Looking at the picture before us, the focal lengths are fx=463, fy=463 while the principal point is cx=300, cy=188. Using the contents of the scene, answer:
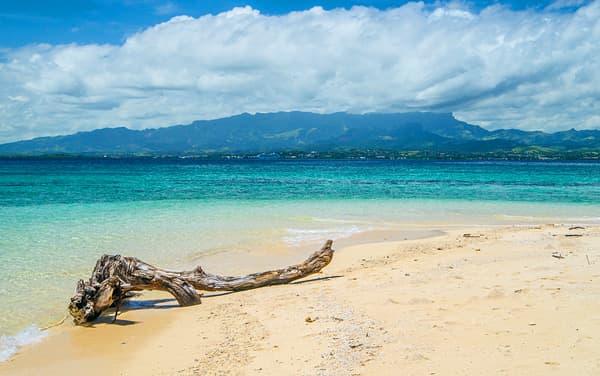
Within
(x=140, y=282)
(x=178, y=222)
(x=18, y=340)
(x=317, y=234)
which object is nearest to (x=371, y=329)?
(x=140, y=282)

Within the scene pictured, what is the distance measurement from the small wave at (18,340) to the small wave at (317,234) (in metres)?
10.6

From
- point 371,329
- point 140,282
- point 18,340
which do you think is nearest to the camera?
point 371,329

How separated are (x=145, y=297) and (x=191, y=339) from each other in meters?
3.75

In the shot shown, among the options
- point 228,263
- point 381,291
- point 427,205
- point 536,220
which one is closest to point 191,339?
point 381,291

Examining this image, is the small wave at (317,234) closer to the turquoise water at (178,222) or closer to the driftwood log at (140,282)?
the turquoise water at (178,222)

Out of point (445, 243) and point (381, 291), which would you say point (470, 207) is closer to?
point (445, 243)

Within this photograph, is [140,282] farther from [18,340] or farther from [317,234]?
[317,234]

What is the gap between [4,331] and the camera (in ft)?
30.1

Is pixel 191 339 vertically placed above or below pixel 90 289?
below

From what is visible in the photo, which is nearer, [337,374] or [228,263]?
[337,374]

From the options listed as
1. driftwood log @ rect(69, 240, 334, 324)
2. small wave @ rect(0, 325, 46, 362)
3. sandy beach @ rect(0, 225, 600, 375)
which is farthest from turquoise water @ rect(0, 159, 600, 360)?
sandy beach @ rect(0, 225, 600, 375)

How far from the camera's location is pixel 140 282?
1072 cm

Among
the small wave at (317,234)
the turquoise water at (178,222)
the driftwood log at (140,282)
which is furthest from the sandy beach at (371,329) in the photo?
the small wave at (317,234)

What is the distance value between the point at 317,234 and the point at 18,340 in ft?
44.5
